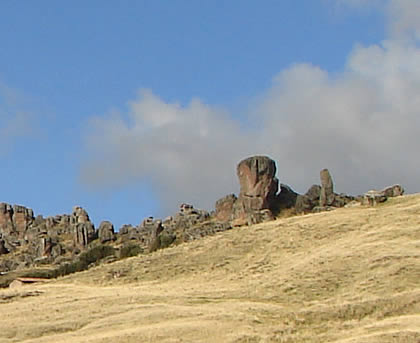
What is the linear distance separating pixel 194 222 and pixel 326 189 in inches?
695

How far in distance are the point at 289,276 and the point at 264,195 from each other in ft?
125

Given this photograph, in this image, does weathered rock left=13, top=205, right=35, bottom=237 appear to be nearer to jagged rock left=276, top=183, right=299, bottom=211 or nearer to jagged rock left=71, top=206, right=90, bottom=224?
jagged rock left=71, top=206, right=90, bottom=224

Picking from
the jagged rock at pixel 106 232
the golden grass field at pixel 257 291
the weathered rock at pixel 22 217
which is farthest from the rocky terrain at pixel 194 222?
the golden grass field at pixel 257 291

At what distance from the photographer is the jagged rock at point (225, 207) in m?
97.1

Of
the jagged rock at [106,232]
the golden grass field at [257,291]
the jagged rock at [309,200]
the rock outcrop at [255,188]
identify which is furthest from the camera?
the jagged rock at [106,232]

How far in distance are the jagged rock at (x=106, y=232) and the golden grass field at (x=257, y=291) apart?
3879 cm

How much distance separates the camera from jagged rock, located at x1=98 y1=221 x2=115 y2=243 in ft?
364

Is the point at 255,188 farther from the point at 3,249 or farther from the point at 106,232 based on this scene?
the point at 3,249

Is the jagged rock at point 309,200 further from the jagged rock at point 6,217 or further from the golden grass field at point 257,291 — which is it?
the jagged rock at point 6,217

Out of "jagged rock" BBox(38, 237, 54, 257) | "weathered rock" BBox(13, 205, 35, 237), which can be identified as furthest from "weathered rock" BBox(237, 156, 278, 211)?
"weathered rock" BBox(13, 205, 35, 237)

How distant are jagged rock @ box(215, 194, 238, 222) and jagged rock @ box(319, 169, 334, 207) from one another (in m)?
10.5

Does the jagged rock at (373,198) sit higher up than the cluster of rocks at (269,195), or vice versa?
the cluster of rocks at (269,195)

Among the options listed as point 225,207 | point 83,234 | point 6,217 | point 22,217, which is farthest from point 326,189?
point 6,217

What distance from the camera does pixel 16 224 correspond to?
Answer: 13738cm
